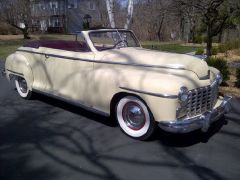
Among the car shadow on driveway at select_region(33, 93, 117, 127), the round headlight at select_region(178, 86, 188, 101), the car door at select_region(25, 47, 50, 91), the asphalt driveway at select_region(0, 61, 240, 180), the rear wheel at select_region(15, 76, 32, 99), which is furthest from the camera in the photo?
the rear wheel at select_region(15, 76, 32, 99)

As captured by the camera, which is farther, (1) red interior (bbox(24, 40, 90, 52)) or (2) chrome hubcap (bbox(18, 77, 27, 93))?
(2) chrome hubcap (bbox(18, 77, 27, 93))

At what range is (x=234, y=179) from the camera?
3639 mm

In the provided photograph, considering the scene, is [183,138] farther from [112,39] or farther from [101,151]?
[112,39]

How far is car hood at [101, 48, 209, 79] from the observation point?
460cm

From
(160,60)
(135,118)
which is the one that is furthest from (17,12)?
(135,118)

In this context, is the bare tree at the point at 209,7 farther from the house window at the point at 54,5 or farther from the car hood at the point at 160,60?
the house window at the point at 54,5

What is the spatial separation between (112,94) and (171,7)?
6.03m

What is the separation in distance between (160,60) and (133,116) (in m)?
0.91

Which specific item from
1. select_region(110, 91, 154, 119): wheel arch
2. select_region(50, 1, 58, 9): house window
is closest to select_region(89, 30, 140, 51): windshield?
select_region(110, 91, 154, 119): wheel arch

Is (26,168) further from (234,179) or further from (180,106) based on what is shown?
(234,179)

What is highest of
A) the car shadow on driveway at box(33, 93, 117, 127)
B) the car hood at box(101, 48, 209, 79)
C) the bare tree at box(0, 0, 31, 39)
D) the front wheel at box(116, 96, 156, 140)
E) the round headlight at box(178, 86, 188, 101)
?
the bare tree at box(0, 0, 31, 39)

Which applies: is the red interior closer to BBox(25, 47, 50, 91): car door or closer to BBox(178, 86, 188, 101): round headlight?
BBox(25, 47, 50, 91): car door

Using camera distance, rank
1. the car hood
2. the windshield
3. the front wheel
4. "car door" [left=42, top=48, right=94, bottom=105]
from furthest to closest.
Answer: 1. the windshield
2. "car door" [left=42, top=48, right=94, bottom=105]
3. the car hood
4. the front wheel

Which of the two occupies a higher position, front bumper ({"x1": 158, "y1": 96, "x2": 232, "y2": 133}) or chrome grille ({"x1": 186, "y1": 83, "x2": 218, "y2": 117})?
chrome grille ({"x1": 186, "y1": 83, "x2": 218, "y2": 117})
